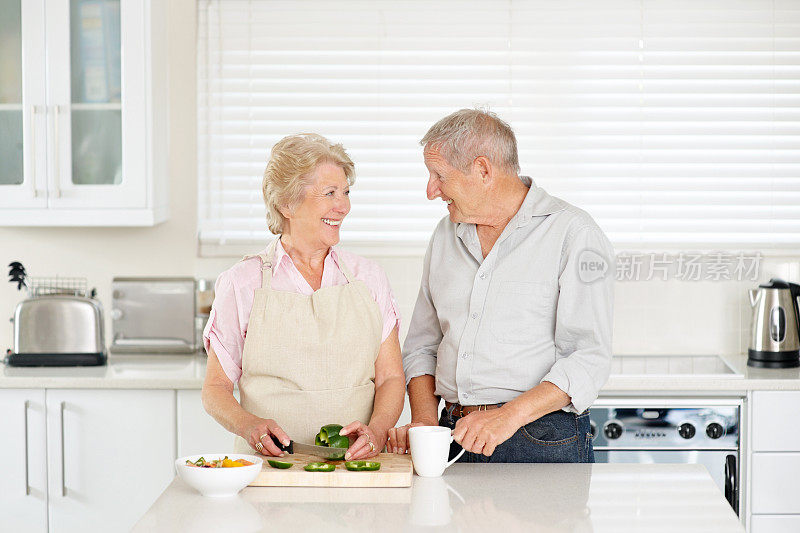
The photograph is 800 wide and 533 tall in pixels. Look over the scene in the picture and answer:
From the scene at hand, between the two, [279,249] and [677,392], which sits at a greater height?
[279,249]

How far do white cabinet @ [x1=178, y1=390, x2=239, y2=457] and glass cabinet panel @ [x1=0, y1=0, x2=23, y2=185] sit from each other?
0.99m

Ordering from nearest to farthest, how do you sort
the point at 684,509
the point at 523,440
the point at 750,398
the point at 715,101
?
the point at 684,509 → the point at 523,440 → the point at 750,398 → the point at 715,101

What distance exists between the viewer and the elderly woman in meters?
2.03

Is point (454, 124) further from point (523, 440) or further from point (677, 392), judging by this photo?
point (677, 392)

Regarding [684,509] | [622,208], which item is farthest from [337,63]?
[684,509]

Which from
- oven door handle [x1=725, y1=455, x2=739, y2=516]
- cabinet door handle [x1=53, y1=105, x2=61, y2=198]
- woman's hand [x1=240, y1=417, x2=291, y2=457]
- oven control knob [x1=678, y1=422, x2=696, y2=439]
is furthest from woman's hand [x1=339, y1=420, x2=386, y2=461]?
cabinet door handle [x1=53, y1=105, x2=61, y2=198]

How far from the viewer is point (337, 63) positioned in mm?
3486

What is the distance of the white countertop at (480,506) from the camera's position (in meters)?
1.55

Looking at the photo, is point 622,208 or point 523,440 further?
point 622,208

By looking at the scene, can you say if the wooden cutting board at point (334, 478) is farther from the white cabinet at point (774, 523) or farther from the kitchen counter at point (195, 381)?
the white cabinet at point (774, 523)

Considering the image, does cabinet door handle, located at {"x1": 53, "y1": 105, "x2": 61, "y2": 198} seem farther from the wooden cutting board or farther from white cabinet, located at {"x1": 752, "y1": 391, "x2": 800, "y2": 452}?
white cabinet, located at {"x1": 752, "y1": 391, "x2": 800, "y2": 452}

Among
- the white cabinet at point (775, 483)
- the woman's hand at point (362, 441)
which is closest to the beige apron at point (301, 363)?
the woman's hand at point (362, 441)

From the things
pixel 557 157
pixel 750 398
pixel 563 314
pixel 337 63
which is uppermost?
pixel 337 63

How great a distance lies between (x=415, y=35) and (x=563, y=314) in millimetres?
1796
